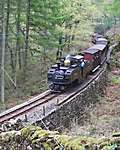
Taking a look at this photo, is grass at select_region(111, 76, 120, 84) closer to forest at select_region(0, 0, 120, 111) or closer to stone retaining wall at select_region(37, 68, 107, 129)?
stone retaining wall at select_region(37, 68, 107, 129)

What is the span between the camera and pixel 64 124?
1706 centimetres

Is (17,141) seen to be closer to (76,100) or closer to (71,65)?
(76,100)

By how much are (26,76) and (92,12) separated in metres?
12.2

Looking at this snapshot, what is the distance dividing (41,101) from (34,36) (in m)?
15.7

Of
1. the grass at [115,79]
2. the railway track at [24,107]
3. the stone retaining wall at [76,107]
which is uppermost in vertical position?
the railway track at [24,107]

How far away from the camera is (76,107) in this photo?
19406 millimetres

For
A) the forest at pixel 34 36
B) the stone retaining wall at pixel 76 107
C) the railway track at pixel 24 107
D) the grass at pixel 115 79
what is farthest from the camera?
the forest at pixel 34 36

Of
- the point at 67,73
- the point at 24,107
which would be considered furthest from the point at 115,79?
the point at 24,107

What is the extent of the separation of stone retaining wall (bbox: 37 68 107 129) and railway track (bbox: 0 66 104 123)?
0.30 m

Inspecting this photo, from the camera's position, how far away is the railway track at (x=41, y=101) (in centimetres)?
1555

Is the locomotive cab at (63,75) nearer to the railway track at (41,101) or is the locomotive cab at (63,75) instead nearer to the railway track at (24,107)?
the railway track at (41,101)

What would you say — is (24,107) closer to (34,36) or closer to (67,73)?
(67,73)

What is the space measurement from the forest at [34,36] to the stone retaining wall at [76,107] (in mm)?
5789

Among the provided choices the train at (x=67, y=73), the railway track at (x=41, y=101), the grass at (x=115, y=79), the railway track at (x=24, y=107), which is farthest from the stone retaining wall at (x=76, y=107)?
the grass at (x=115, y=79)
